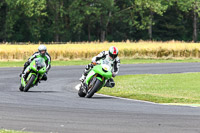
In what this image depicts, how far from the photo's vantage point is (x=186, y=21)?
8550 centimetres

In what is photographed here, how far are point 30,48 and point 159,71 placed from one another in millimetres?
12700

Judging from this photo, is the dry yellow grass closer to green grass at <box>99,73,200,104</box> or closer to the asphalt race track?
green grass at <box>99,73,200,104</box>

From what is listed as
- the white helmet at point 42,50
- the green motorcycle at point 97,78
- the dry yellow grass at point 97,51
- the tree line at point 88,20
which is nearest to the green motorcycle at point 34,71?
the white helmet at point 42,50

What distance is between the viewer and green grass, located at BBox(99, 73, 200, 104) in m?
15.4

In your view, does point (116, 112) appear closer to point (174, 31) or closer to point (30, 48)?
point (30, 48)

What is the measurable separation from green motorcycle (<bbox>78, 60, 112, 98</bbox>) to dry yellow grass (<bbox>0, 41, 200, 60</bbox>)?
23.0 m

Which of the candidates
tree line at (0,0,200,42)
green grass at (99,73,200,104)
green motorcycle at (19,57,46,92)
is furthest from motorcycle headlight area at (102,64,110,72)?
tree line at (0,0,200,42)

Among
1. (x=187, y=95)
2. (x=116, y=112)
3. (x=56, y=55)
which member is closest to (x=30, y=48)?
(x=56, y=55)

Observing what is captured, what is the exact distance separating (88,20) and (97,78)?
58.1 metres

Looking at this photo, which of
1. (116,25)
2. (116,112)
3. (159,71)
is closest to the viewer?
(116,112)

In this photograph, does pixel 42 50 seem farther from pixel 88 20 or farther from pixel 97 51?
pixel 88 20

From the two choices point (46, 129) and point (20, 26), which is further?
→ point (20, 26)

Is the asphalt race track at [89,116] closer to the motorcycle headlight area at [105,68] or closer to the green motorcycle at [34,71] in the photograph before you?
the motorcycle headlight area at [105,68]

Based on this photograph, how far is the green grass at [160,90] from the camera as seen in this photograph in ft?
50.4
